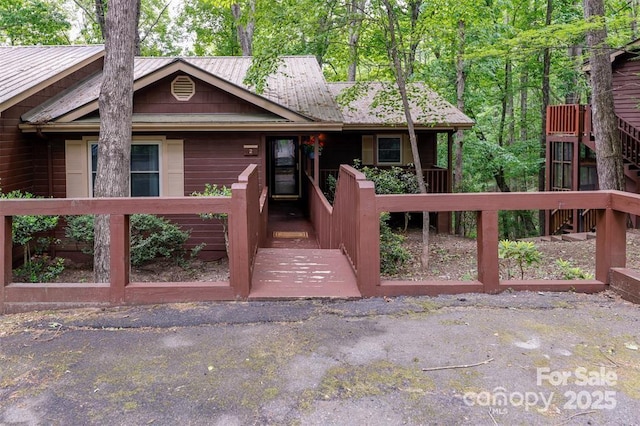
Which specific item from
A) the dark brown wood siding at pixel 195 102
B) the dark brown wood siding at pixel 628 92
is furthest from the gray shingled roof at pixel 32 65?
the dark brown wood siding at pixel 628 92

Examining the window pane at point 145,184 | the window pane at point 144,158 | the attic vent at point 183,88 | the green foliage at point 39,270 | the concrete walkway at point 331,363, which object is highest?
the attic vent at point 183,88

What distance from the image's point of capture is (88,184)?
11.5 m

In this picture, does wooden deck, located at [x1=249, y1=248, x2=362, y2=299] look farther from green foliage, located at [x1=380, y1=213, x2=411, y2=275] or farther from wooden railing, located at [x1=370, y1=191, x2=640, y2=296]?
green foliage, located at [x1=380, y1=213, x2=411, y2=275]

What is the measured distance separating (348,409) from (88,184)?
33.2 ft

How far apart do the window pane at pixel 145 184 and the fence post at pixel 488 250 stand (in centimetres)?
838

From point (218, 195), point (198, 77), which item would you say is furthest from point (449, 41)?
point (218, 195)

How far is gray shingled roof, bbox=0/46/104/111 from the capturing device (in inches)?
411

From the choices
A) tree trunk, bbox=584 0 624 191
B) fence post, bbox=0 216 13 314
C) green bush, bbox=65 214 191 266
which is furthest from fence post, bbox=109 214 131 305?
tree trunk, bbox=584 0 624 191

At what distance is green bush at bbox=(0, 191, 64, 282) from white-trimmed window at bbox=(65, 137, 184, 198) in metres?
1.01

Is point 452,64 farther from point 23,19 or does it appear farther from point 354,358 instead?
point 354,358

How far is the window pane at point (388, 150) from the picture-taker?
631 inches

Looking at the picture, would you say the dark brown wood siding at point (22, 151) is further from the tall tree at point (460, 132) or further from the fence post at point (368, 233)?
the tall tree at point (460, 132)

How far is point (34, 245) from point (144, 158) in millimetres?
2832

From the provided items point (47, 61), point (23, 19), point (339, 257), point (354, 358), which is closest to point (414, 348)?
point (354, 358)
